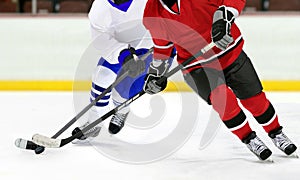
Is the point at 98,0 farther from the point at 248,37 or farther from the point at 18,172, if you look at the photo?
the point at 248,37

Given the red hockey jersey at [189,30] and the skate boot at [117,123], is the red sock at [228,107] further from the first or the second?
the skate boot at [117,123]

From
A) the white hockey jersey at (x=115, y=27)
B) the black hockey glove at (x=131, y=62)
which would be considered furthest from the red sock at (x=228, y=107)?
the white hockey jersey at (x=115, y=27)

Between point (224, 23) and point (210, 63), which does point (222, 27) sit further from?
point (210, 63)

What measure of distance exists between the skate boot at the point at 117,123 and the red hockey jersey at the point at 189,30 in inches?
29.1

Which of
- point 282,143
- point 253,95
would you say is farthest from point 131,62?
point 282,143

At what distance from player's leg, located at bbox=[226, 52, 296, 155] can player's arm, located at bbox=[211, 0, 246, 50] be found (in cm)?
17

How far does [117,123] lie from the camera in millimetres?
3291

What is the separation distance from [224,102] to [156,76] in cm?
31

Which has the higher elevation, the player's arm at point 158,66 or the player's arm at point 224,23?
the player's arm at point 224,23

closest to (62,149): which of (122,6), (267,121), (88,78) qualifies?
(122,6)

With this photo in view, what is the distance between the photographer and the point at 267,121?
2.65m

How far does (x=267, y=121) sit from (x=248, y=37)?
7.12 feet

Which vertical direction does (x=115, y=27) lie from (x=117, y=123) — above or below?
above

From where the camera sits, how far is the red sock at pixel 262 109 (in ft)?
8.52
